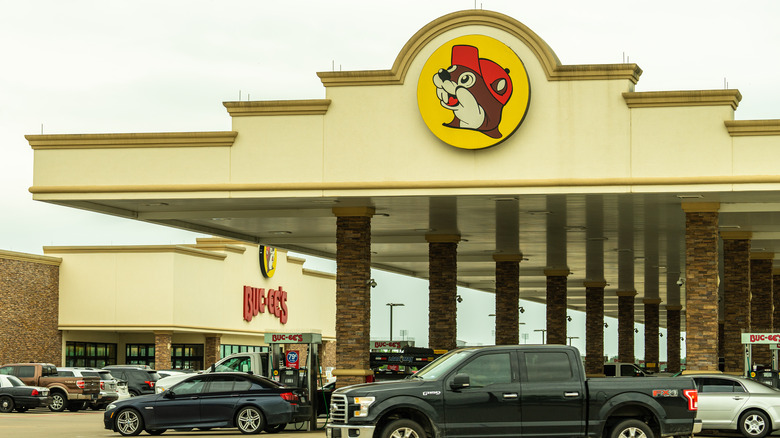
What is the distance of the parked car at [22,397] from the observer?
37938 millimetres

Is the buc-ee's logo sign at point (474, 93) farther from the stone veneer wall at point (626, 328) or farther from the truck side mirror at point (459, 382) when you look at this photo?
the stone veneer wall at point (626, 328)

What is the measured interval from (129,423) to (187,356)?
33.5 m

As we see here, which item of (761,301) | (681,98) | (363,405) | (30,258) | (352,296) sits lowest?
(363,405)

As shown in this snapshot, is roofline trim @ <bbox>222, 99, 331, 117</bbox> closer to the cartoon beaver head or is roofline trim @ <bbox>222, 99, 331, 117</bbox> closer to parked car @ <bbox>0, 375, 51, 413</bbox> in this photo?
the cartoon beaver head

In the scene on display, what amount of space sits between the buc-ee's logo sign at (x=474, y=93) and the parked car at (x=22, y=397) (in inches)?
744

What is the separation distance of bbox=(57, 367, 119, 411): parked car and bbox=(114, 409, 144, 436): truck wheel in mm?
14164

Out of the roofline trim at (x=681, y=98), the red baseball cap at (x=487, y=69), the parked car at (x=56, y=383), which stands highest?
the red baseball cap at (x=487, y=69)

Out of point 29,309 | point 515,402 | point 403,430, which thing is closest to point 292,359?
point 403,430

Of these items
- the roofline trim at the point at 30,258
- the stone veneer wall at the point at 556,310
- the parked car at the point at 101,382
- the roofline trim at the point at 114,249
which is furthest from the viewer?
the roofline trim at the point at 114,249

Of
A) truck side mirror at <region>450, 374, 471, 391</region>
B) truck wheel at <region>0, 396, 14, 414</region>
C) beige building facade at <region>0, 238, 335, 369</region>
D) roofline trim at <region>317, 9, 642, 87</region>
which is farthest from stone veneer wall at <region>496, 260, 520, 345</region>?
truck side mirror at <region>450, 374, 471, 391</region>

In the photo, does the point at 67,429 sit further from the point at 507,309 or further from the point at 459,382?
the point at 507,309

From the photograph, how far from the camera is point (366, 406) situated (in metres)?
18.1

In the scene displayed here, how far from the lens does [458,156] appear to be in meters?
26.7

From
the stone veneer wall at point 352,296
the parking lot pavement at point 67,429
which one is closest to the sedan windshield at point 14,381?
the parking lot pavement at point 67,429
